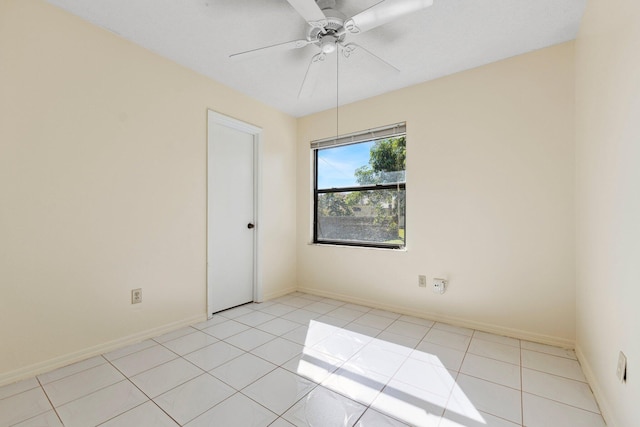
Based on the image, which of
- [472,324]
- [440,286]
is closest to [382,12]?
[440,286]

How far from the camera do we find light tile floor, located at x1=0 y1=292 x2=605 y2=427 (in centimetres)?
145

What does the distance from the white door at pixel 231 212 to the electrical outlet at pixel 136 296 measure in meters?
0.63

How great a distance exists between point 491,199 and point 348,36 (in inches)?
72.1

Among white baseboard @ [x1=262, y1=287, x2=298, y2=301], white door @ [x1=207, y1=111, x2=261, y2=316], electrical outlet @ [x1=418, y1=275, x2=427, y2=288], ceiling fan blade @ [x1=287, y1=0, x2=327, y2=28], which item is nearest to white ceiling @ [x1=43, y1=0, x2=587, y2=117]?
ceiling fan blade @ [x1=287, y1=0, x2=327, y2=28]

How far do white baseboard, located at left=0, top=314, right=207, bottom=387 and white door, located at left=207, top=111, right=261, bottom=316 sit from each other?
1.50 ft

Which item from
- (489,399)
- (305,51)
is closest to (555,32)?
(305,51)

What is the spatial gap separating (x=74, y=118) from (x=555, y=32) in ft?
11.7

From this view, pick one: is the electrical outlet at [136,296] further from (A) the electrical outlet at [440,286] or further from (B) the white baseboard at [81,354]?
(A) the electrical outlet at [440,286]

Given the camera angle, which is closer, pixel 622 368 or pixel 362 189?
pixel 622 368

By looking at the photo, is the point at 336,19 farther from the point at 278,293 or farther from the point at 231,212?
the point at 278,293

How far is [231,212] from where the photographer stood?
3182 mm

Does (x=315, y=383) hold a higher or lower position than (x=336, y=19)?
lower

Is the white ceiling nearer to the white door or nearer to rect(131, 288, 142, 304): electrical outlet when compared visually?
the white door

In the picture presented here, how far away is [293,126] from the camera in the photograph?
3.90 meters
